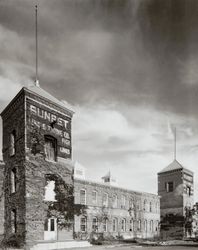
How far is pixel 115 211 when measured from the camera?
39625mm

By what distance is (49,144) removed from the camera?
89.1ft

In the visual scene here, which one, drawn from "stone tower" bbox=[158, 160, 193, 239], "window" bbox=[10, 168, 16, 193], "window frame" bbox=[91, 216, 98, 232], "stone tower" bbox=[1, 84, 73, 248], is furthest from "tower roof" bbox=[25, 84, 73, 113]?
"stone tower" bbox=[158, 160, 193, 239]

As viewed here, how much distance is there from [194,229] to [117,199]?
629 inches

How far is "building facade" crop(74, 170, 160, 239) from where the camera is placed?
34.7 m

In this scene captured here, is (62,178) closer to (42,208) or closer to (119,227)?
(42,208)

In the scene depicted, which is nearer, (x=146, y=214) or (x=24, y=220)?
(x=24, y=220)

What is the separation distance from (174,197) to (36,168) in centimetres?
3007

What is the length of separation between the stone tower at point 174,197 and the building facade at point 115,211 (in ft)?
6.10

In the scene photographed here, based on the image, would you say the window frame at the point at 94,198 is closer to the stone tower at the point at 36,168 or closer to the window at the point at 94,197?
the window at the point at 94,197

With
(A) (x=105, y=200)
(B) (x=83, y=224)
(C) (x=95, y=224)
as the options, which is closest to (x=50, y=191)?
(B) (x=83, y=224)

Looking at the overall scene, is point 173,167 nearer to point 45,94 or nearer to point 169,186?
point 169,186

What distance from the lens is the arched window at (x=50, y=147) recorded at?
26.8 metres

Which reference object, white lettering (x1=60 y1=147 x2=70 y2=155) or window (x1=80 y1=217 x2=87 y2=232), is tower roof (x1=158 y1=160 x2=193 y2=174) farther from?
white lettering (x1=60 y1=147 x2=70 y2=155)

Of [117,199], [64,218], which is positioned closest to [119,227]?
[117,199]
